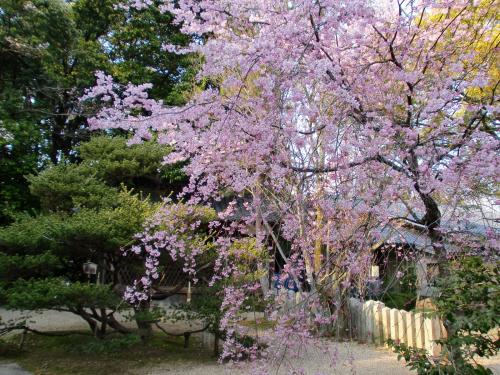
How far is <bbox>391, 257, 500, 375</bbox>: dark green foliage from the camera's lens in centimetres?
253

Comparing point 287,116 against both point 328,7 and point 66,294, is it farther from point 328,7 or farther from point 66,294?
point 66,294

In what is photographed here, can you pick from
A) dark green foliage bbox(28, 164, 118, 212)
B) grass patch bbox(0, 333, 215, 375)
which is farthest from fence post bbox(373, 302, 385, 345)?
dark green foliage bbox(28, 164, 118, 212)

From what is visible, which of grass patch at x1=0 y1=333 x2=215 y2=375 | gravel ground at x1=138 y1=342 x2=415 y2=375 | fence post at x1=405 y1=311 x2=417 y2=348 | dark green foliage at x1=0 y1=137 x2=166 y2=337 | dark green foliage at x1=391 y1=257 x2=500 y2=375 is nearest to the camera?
dark green foliage at x1=391 y1=257 x2=500 y2=375

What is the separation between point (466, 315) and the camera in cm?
265

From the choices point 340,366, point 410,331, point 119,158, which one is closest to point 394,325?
point 410,331

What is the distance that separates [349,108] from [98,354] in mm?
5000

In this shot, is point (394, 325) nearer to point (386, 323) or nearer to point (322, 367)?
point (386, 323)

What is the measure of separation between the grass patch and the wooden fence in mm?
2614

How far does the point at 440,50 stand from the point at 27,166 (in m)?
11.9

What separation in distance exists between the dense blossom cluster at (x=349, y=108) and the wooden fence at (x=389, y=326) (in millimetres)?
2636

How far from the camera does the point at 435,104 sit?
295cm

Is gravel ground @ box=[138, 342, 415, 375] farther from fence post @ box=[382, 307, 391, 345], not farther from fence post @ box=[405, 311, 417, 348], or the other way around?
fence post @ box=[382, 307, 391, 345]

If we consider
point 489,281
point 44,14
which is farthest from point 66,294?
point 44,14

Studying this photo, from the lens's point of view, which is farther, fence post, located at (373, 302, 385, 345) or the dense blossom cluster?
fence post, located at (373, 302, 385, 345)
